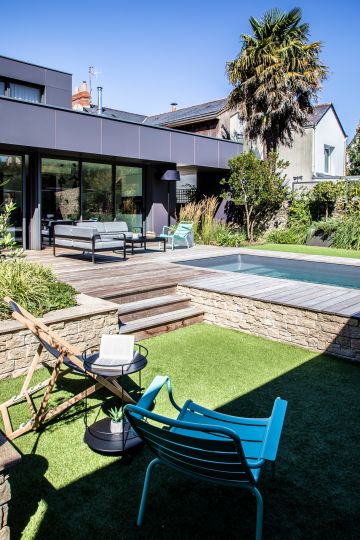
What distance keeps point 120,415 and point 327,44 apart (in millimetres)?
14839

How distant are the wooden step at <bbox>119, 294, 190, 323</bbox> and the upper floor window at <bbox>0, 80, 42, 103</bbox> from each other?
918cm

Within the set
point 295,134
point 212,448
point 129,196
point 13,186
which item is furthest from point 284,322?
point 295,134

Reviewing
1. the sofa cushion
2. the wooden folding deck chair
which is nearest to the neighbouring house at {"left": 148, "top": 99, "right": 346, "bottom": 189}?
the sofa cushion

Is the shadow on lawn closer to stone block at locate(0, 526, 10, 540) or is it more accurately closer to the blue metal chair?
the blue metal chair

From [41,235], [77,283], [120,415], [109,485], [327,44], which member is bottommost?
[109,485]

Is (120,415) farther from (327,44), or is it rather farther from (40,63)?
(327,44)

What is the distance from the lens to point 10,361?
13.5 feet

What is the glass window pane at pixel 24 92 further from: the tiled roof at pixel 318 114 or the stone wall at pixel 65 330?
the tiled roof at pixel 318 114

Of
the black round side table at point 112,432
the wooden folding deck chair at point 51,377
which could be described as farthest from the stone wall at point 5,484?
the wooden folding deck chair at point 51,377

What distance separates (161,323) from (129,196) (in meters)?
8.46

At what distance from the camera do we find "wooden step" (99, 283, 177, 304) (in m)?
5.72

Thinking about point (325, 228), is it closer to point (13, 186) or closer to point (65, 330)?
point (13, 186)

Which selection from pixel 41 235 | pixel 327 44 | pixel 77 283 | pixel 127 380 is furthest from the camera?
pixel 327 44

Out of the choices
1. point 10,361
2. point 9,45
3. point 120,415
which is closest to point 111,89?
point 9,45
